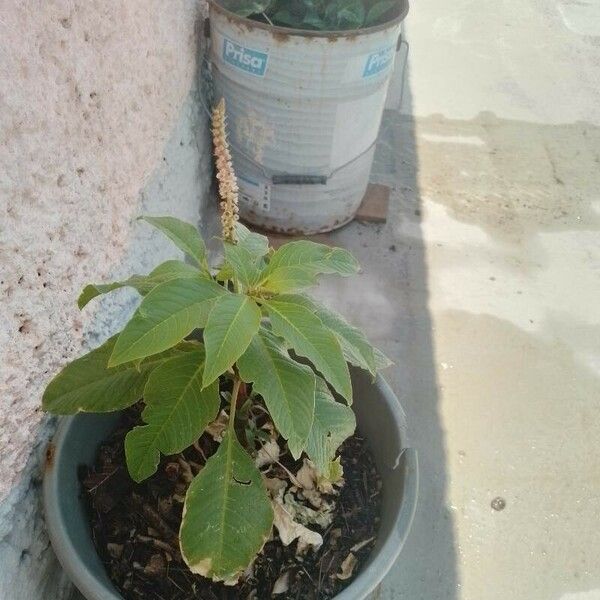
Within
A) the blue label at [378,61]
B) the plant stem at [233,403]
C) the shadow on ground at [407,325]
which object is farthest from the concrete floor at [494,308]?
the plant stem at [233,403]

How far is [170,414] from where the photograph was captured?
93 cm

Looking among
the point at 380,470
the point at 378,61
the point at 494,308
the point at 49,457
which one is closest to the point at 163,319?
the point at 49,457

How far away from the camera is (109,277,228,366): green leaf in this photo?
2.60ft

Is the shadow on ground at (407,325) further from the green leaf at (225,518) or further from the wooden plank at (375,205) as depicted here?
the green leaf at (225,518)

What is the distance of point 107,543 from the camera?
1107mm

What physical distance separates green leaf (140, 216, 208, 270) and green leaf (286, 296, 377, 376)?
158 mm

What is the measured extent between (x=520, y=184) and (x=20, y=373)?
233cm

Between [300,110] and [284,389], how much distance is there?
1.28 metres

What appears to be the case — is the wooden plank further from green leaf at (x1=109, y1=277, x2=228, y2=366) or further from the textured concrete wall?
green leaf at (x1=109, y1=277, x2=228, y2=366)

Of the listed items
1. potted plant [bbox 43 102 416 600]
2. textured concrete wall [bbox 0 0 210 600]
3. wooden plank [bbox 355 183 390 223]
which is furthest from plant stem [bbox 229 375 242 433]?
wooden plank [bbox 355 183 390 223]

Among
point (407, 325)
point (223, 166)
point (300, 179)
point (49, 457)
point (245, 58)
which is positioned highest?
point (223, 166)

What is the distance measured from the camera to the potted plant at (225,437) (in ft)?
2.79

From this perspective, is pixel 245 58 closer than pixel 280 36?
No

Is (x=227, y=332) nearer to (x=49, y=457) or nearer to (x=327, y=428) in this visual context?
(x=327, y=428)
